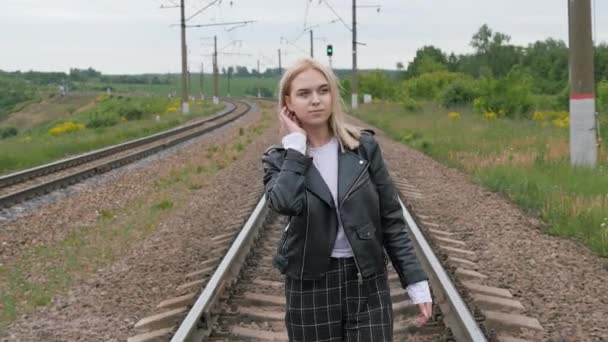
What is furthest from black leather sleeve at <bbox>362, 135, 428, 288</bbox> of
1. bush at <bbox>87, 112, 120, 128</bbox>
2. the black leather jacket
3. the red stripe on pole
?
bush at <bbox>87, 112, 120, 128</bbox>

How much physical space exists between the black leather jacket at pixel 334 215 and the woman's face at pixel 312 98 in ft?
0.48

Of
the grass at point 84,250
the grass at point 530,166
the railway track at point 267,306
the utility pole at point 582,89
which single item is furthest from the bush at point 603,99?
the railway track at point 267,306

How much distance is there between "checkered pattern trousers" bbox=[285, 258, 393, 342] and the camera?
3098 mm

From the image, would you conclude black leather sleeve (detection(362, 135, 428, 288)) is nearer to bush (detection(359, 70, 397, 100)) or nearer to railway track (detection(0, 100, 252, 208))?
railway track (detection(0, 100, 252, 208))

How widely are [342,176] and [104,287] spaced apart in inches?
197

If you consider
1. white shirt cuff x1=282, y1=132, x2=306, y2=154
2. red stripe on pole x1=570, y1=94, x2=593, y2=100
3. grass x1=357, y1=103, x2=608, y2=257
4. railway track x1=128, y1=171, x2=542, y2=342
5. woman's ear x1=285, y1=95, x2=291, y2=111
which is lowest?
railway track x1=128, y1=171, x2=542, y2=342

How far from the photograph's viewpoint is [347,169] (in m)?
3.06

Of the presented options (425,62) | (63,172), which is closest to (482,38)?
(425,62)

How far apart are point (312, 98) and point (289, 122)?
131 millimetres

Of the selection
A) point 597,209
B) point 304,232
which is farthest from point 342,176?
point 597,209

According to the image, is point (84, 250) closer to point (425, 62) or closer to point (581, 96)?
point (581, 96)

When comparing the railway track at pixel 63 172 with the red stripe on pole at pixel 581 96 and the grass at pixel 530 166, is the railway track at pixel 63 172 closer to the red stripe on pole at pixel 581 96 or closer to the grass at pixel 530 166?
the grass at pixel 530 166

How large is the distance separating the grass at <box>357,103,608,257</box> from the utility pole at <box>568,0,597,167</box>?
310mm

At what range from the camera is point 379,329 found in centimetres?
312
